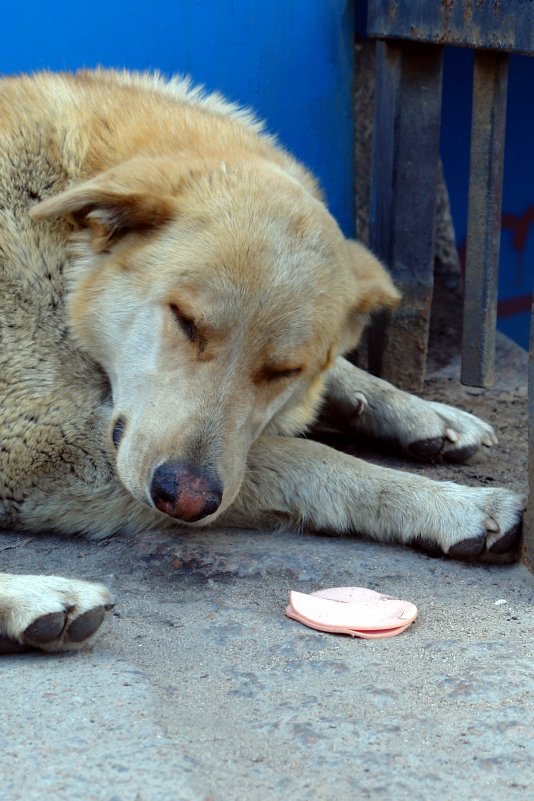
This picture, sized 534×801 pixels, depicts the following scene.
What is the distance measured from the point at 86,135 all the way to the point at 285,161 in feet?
2.34

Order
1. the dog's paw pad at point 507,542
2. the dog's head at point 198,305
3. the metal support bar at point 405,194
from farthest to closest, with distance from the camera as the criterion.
→ the metal support bar at point 405,194, the dog's paw pad at point 507,542, the dog's head at point 198,305

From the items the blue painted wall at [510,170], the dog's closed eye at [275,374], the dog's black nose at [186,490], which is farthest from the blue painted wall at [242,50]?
the dog's black nose at [186,490]

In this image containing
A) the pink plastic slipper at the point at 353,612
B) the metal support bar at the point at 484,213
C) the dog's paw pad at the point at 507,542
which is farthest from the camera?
the metal support bar at the point at 484,213

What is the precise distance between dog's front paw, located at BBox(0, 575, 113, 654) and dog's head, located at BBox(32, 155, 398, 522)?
1.32 ft

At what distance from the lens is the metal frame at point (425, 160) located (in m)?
4.15

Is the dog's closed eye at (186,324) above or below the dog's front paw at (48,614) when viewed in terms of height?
above

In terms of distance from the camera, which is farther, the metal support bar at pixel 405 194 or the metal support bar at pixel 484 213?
the metal support bar at pixel 405 194

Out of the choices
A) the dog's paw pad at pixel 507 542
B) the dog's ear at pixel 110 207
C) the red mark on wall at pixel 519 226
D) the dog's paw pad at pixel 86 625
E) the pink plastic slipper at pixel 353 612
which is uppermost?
the dog's ear at pixel 110 207

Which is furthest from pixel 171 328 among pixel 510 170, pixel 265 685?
pixel 510 170

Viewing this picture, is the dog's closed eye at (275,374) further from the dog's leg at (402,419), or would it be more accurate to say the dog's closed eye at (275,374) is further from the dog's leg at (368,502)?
the dog's leg at (402,419)

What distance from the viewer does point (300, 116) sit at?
500 centimetres

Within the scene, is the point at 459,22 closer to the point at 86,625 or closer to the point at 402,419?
the point at 402,419

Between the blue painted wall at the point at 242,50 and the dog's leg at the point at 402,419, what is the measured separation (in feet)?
3.93

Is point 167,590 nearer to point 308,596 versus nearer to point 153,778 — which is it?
point 308,596
